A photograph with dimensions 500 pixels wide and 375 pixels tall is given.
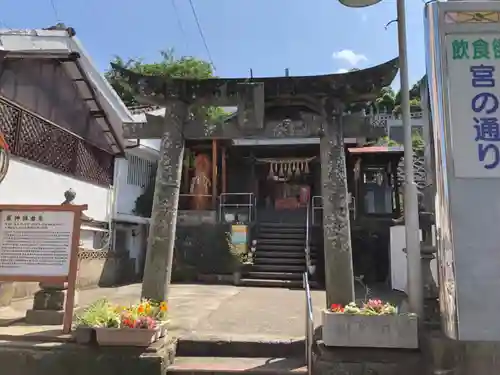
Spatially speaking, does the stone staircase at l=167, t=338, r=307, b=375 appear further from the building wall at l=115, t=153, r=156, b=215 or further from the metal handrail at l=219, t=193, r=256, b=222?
the metal handrail at l=219, t=193, r=256, b=222

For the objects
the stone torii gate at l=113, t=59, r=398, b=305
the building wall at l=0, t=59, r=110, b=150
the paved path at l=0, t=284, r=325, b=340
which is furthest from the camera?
the building wall at l=0, t=59, r=110, b=150

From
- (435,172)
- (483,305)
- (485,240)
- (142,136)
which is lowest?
(483,305)

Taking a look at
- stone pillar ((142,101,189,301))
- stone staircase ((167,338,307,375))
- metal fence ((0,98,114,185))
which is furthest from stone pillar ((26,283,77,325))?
metal fence ((0,98,114,185))

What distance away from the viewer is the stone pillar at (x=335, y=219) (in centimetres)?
632

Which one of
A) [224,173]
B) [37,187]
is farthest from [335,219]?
[224,173]

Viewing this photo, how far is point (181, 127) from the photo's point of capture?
729 cm

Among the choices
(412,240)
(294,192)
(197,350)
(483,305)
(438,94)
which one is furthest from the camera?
(294,192)

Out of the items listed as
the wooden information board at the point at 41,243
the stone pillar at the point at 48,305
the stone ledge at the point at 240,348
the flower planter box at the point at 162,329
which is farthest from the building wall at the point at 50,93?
the stone ledge at the point at 240,348

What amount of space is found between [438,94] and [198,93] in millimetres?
4587

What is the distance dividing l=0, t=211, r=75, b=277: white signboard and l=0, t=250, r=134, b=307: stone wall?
4.78 metres

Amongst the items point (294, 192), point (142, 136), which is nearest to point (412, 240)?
point (142, 136)

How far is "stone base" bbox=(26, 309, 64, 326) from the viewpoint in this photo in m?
6.56

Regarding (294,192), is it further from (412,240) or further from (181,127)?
(412,240)

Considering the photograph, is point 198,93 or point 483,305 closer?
point 483,305
